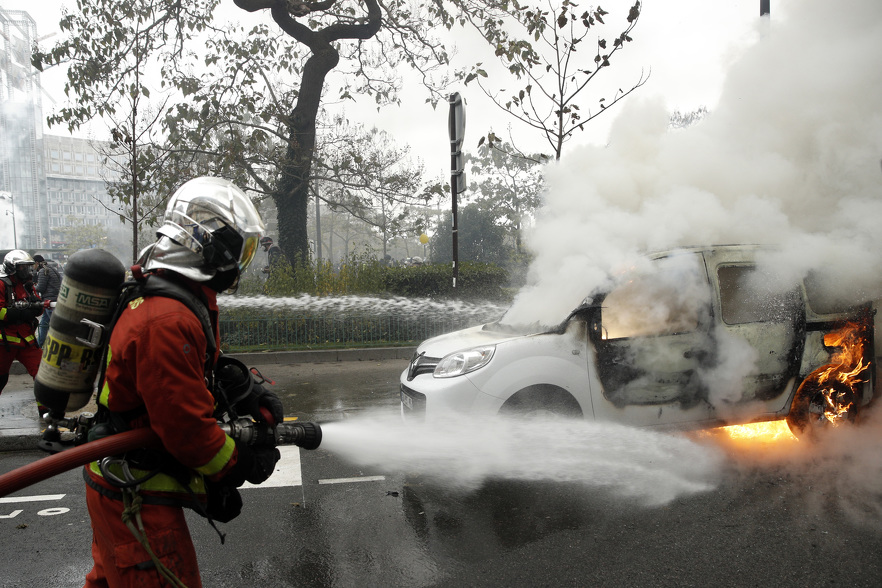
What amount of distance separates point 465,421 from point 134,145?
7650 millimetres

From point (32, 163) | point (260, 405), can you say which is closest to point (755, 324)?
point (260, 405)

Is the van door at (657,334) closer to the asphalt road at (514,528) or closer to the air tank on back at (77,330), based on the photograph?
the asphalt road at (514,528)

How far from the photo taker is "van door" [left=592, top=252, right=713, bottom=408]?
4535 mm

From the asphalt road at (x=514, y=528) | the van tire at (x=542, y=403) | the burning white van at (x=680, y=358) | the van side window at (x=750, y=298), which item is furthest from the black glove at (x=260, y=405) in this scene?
the van side window at (x=750, y=298)

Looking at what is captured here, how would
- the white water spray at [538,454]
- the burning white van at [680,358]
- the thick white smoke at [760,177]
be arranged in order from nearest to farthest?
the white water spray at [538,454] → the burning white van at [680,358] → the thick white smoke at [760,177]

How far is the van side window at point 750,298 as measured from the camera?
4734 millimetres

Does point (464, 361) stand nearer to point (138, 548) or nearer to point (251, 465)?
point (251, 465)

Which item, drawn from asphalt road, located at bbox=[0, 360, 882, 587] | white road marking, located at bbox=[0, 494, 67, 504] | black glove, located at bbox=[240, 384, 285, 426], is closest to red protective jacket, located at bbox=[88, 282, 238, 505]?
black glove, located at bbox=[240, 384, 285, 426]

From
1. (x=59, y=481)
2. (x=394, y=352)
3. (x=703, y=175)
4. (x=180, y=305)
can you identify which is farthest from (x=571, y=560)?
(x=394, y=352)

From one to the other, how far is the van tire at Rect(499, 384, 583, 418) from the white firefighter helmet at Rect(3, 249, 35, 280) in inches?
218

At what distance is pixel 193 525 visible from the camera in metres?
3.86

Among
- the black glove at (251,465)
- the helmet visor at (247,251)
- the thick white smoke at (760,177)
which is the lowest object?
the black glove at (251,465)

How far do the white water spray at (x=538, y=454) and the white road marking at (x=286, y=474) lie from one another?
0.59 meters

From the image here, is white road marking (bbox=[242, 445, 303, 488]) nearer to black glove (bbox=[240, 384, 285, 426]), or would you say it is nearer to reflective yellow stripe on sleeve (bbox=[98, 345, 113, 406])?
black glove (bbox=[240, 384, 285, 426])
